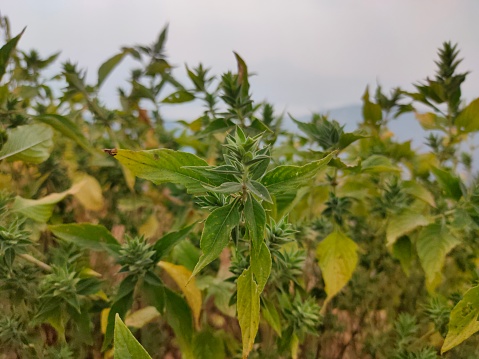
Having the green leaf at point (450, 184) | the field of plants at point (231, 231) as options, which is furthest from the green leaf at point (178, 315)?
the green leaf at point (450, 184)

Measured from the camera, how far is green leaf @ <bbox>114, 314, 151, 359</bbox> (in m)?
0.21

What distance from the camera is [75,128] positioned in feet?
1.46

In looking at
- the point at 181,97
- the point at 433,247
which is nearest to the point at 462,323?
the point at 433,247

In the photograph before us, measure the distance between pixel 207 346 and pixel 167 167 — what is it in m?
0.23

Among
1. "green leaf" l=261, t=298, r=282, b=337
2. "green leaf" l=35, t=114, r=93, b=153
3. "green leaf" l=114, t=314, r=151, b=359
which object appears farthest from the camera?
"green leaf" l=35, t=114, r=93, b=153

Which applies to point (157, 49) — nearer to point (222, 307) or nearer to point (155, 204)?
point (155, 204)

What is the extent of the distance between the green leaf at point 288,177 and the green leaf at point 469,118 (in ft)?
0.97

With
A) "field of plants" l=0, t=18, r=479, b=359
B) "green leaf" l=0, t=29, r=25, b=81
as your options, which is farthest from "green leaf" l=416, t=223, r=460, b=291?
"green leaf" l=0, t=29, r=25, b=81

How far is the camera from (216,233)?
22 cm

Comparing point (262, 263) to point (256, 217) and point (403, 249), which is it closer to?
point (256, 217)

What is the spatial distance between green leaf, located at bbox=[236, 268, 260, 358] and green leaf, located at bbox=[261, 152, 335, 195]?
5cm

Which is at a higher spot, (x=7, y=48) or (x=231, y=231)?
(x=7, y=48)

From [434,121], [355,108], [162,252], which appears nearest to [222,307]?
[162,252]

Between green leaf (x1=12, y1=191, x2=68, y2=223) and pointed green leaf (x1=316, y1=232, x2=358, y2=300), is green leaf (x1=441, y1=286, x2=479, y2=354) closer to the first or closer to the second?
pointed green leaf (x1=316, y1=232, x2=358, y2=300)
